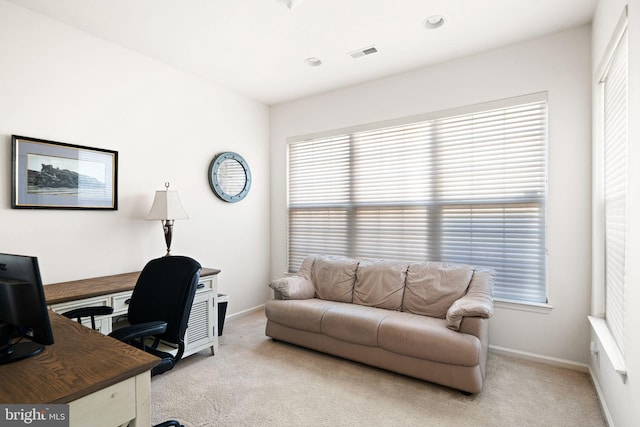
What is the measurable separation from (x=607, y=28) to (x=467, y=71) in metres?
1.21

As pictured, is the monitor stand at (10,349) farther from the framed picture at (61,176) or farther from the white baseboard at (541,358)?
the white baseboard at (541,358)

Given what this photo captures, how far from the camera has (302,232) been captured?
14.9ft

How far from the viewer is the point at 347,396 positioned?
2404mm

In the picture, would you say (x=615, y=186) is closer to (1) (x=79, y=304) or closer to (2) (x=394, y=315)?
(2) (x=394, y=315)

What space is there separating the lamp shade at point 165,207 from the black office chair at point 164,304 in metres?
0.99

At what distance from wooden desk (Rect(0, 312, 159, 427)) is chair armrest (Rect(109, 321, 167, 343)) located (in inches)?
11.2

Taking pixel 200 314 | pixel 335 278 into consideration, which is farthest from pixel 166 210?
pixel 335 278

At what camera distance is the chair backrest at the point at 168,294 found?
195 centimetres

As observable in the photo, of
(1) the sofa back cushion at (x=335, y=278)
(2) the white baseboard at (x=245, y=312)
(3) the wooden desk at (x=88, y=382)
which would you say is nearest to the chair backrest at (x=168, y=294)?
(3) the wooden desk at (x=88, y=382)

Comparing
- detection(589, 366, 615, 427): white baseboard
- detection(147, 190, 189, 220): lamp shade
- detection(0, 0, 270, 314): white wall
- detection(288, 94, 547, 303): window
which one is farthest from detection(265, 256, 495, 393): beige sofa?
detection(147, 190, 189, 220): lamp shade

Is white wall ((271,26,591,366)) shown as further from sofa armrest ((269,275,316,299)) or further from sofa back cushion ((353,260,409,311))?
sofa armrest ((269,275,316,299))

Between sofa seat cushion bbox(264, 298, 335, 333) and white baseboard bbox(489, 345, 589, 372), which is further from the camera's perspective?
sofa seat cushion bbox(264, 298, 335, 333)

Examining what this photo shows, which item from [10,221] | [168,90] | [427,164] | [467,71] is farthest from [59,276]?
[467,71]

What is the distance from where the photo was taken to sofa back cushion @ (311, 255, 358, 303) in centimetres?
353
